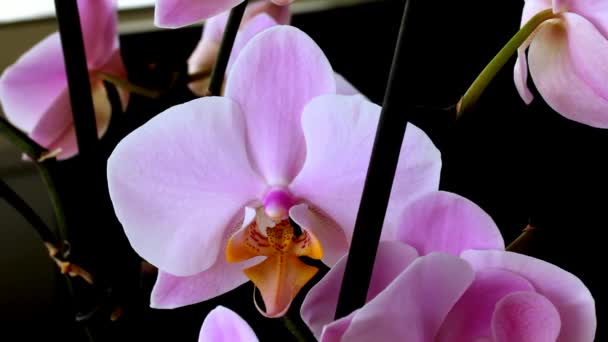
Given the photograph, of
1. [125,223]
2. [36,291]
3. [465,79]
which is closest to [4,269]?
[36,291]

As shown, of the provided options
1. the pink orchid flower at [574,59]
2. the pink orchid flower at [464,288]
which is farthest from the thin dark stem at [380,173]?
the pink orchid flower at [574,59]

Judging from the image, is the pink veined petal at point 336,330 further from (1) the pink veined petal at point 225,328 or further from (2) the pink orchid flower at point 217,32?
(2) the pink orchid flower at point 217,32

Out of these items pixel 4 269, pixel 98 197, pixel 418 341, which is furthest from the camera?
pixel 4 269

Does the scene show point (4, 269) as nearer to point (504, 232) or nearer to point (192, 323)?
point (192, 323)

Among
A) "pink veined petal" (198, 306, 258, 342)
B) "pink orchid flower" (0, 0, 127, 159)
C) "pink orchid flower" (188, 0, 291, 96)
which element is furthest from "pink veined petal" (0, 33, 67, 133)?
"pink veined petal" (198, 306, 258, 342)

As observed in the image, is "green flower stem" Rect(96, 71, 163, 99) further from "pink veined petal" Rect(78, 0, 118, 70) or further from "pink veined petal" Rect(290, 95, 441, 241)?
"pink veined petal" Rect(290, 95, 441, 241)

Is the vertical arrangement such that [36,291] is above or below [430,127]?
below
